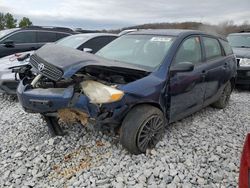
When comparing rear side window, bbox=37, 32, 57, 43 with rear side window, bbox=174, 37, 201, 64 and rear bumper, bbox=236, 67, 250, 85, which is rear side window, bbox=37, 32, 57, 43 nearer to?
rear bumper, bbox=236, 67, 250, 85

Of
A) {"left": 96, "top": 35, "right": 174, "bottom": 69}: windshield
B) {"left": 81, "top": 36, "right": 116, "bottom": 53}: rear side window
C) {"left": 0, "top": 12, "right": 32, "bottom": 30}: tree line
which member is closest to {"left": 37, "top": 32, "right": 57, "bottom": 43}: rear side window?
{"left": 81, "top": 36, "right": 116, "bottom": 53}: rear side window

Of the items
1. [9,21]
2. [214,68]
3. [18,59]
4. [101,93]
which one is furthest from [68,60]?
[9,21]

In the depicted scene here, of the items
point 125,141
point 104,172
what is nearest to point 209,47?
point 125,141

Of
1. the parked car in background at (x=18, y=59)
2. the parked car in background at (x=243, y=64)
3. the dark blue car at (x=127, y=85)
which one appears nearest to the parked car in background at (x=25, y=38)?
the parked car in background at (x=18, y=59)

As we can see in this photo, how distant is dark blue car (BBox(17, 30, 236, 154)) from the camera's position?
3240mm

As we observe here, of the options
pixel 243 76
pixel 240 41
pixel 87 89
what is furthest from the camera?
pixel 240 41

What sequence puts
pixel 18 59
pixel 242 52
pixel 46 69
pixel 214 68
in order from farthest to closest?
pixel 242 52, pixel 18 59, pixel 214 68, pixel 46 69

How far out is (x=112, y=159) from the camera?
11.5 feet

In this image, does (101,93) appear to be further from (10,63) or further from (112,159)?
(10,63)

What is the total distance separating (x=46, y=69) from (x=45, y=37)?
268 inches

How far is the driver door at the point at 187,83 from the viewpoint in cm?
391

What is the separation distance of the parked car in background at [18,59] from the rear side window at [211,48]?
Answer: 6.91 ft

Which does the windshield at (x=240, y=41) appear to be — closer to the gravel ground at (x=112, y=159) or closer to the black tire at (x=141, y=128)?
the gravel ground at (x=112, y=159)

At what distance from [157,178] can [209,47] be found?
8.80 feet
